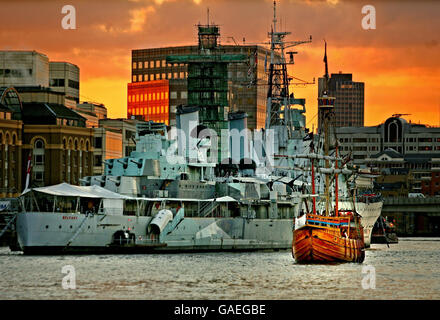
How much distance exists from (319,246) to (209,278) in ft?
51.0

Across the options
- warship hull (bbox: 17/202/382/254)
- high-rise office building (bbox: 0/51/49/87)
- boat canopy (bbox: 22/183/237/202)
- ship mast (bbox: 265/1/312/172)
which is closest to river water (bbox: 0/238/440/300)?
warship hull (bbox: 17/202/382/254)

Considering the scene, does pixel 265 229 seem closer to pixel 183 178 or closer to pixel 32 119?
pixel 183 178

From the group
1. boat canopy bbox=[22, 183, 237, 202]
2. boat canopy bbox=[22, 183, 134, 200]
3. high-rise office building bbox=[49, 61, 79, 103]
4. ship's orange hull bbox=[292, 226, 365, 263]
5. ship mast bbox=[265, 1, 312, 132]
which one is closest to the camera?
ship's orange hull bbox=[292, 226, 365, 263]

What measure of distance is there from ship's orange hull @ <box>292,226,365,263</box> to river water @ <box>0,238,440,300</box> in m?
1.32

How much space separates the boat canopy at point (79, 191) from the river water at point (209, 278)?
19.8 ft

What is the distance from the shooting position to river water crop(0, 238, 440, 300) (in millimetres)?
67500

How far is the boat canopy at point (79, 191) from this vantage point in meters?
97.3

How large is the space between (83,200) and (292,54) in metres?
42.1

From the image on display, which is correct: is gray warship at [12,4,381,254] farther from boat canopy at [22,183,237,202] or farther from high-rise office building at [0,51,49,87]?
high-rise office building at [0,51,49,87]

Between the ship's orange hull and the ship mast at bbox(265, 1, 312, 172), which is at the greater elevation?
the ship mast at bbox(265, 1, 312, 172)

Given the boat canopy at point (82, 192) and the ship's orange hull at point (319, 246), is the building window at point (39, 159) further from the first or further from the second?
the ship's orange hull at point (319, 246)

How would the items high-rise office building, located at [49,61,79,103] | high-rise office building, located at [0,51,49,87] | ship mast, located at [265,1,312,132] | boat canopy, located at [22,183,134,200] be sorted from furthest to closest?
1. high-rise office building, located at [49,61,79,103]
2. high-rise office building, located at [0,51,49,87]
3. ship mast, located at [265,1,312,132]
4. boat canopy, located at [22,183,134,200]
